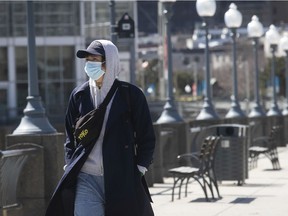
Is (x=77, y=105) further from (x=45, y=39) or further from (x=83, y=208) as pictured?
(x=45, y=39)

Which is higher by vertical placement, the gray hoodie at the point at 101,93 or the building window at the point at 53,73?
the gray hoodie at the point at 101,93

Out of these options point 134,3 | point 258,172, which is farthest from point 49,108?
point 258,172

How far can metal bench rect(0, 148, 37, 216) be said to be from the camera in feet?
33.1

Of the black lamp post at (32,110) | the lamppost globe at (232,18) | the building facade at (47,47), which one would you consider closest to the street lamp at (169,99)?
the lamppost globe at (232,18)

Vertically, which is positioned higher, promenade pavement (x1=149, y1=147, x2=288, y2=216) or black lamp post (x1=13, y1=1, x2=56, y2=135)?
black lamp post (x1=13, y1=1, x2=56, y2=135)

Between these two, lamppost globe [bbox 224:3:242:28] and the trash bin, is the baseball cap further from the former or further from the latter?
lamppost globe [bbox 224:3:242:28]

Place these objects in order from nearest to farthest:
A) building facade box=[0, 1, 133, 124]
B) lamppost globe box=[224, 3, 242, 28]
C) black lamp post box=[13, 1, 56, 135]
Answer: black lamp post box=[13, 1, 56, 135] → lamppost globe box=[224, 3, 242, 28] → building facade box=[0, 1, 133, 124]

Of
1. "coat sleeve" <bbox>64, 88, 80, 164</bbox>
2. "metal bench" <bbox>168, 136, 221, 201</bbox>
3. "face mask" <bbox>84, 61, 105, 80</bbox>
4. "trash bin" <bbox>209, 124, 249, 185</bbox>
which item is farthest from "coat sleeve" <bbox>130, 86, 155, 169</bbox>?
"trash bin" <bbox>209, 124, 249, 185</bbox>

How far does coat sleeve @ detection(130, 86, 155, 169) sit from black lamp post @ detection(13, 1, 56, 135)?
4.98 meters

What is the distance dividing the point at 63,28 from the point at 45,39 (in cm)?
173

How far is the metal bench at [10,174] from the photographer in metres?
10.1

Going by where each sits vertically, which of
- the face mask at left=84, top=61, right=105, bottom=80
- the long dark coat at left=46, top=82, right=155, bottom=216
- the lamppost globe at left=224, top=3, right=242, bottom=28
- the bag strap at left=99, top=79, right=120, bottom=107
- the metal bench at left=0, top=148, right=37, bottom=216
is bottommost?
the metal bench at left=0, top=148, right=37, bottom=216

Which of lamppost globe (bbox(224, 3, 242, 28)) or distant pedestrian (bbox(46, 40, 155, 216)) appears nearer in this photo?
distant pedestrian (bbox(46, 40, 155, 216))

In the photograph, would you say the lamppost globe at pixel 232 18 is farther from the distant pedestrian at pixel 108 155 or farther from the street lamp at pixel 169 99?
the distant pedestrian at pixel 108 155
